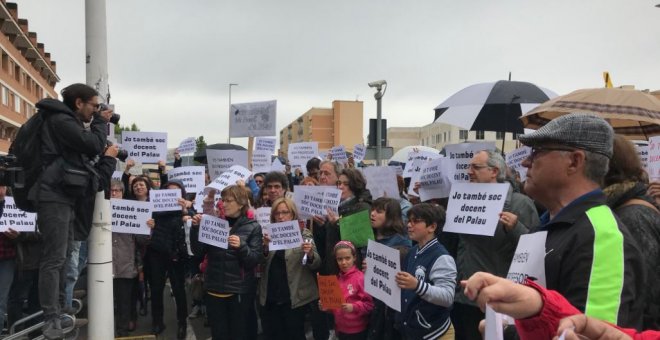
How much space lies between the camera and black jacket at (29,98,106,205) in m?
4.29

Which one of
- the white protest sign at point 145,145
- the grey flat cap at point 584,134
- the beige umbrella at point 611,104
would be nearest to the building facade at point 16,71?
the white protest sign at point 145,145

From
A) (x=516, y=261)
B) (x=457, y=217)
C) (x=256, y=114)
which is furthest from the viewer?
(x=256, y=114)

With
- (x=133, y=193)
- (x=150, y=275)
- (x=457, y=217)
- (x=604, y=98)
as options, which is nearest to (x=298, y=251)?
(x=457, y=217)

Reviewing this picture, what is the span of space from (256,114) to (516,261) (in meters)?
8.00

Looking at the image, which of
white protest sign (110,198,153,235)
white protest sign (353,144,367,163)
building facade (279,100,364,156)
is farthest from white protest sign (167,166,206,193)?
building facade (279,100,364,156)

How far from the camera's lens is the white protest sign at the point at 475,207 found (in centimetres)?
399

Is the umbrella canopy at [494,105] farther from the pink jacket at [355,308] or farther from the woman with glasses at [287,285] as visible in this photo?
the pink jacket at [355,308]

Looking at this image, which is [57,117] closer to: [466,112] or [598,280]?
[598,280]

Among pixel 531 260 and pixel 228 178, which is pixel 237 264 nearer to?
pixel 228 178

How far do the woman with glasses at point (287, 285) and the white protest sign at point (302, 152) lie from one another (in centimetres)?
454

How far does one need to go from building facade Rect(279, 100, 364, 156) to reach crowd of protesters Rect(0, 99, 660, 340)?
66.6 meters

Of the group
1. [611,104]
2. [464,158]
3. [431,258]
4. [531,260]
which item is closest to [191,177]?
[464,158]

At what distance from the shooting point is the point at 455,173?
213 inches

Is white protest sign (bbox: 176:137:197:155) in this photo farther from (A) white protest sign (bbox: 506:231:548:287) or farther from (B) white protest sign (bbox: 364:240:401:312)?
(A) white protest sign (bbox: 506:231:548:287)
